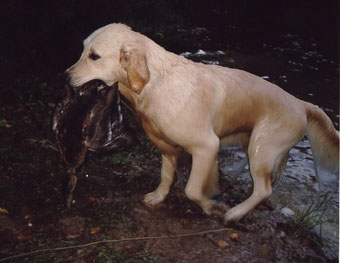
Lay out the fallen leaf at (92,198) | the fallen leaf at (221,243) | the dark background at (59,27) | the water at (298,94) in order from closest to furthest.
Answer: the fallen leaf at (221,243), the fallen leaf at (92,198), the water at (298,94), the dark background at (59,27)

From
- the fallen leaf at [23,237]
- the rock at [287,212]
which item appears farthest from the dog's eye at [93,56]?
the rock at [287,212]

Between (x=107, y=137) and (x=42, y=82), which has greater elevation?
(x=107, y=137)

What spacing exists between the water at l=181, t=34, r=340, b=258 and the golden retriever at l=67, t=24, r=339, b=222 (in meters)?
0.57

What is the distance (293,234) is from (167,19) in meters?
4.41

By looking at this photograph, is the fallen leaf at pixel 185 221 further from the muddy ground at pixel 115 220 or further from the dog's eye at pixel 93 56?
the dog's eye at pixel 93 56

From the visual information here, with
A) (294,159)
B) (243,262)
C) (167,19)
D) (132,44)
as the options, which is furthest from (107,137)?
(167,19)

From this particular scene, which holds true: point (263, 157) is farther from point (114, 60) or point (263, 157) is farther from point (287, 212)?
point (114, 60)

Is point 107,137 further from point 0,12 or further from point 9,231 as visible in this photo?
point 0,12

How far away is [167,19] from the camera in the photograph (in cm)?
707

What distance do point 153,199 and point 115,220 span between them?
1.58 ft

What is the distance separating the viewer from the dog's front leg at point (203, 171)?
10.8ft

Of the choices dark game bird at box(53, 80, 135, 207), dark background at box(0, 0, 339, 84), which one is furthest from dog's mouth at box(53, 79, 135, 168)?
dark background at box(0, 0, 339, 84)

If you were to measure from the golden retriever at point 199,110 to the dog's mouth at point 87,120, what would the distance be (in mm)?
101

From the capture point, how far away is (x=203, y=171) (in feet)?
11.0
